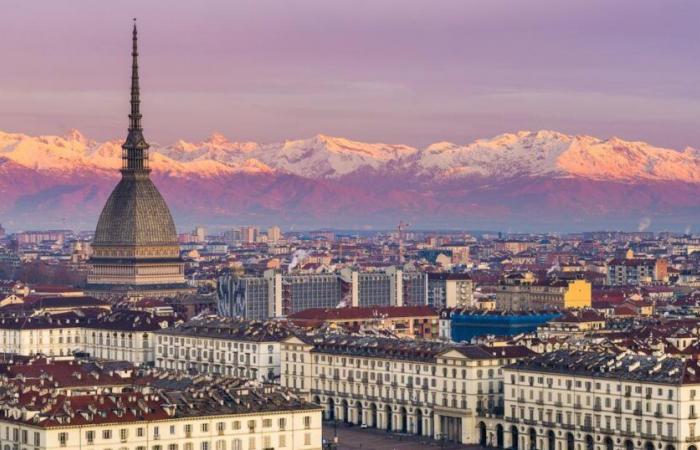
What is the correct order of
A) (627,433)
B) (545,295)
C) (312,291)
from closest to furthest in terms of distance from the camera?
1. (627,433)
2. (545,295)
3. (312,291)

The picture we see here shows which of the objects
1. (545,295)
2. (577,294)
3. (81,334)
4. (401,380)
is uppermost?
(577,294)

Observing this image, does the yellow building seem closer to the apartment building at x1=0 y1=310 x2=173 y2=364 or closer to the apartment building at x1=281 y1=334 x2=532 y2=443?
the apartment building at x1=0 y1=310 x2=173 y2=364

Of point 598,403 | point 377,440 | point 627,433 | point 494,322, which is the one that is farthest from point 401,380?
point 494,322

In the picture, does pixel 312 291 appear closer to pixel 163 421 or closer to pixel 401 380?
pixel 401 380

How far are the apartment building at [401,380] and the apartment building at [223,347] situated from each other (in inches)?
114

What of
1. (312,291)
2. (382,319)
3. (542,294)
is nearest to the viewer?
(382,319)

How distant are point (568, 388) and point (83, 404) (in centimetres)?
2619

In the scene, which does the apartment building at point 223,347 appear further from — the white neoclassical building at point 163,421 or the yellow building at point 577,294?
the yellow building at point 577,294

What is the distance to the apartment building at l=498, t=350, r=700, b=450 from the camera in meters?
93.8

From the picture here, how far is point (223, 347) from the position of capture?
5133 inches

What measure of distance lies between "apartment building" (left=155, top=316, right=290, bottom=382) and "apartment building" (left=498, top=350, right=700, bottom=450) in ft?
76.0

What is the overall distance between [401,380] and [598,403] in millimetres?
17147

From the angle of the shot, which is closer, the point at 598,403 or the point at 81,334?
the point at 598,403

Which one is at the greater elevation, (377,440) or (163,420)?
(163,420)
